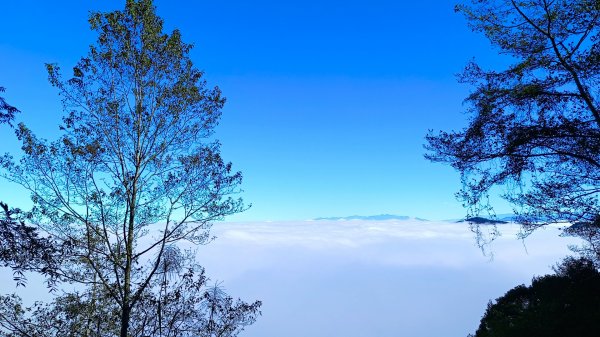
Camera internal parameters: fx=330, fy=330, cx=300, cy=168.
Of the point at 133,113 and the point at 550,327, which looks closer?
the point at 550,327

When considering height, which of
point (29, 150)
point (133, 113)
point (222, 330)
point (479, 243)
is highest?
point (133, 113)

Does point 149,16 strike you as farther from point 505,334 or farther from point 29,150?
point 505,334

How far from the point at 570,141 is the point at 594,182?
1382 millimetres

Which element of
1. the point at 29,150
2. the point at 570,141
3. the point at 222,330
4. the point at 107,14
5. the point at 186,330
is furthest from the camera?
the point at 222,330

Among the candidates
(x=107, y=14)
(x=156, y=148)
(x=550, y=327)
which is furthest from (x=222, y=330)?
(x=107, y=14)

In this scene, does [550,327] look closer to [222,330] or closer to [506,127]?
[506,127]

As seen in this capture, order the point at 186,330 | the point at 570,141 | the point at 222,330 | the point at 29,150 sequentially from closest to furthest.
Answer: the point at 570,141 → the point at 29,150 → the point at 186,330 → the point at 222,330

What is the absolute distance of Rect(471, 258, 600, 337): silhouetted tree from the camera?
29.8 ft

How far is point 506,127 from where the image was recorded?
27.4 feet

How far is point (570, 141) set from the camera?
8.20 m

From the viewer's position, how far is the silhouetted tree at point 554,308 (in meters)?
9.07

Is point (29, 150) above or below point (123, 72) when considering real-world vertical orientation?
below

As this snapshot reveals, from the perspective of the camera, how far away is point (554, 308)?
400 inches

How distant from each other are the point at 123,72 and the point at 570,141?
41.2 feet
